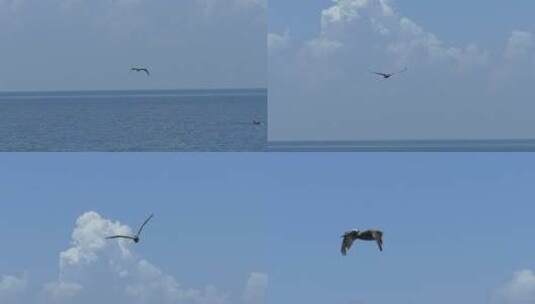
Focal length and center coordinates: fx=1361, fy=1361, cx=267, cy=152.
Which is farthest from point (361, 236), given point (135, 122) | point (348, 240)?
point (135, 122)

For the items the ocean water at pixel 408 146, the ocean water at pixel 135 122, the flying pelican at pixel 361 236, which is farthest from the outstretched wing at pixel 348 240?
the ocean water at pixel 135 122

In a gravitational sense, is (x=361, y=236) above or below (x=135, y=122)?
below

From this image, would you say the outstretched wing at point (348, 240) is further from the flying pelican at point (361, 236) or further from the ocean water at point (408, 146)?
the ocean water at point (408, 146)

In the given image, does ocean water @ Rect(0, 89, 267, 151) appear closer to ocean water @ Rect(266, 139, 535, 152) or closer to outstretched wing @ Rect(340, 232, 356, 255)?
ocean water @ Rect(266, 139, 535, 152)

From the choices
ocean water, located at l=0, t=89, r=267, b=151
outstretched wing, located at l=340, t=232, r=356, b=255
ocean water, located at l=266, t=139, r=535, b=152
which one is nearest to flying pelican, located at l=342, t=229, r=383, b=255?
outstretched wing, located at l=340, t=232, r=356, b=255

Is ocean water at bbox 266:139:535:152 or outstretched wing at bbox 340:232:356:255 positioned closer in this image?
outstretched wing at bbox 340:232:356:255

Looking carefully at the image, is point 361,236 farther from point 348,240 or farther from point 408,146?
point 408,146
